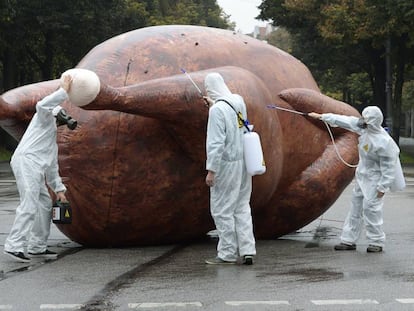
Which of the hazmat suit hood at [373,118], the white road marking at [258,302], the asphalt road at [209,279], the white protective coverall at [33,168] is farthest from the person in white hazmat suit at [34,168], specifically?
the hazmat suit hood at [373,118]

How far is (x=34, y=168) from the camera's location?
8.26 m

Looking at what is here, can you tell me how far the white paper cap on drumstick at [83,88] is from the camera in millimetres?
7629

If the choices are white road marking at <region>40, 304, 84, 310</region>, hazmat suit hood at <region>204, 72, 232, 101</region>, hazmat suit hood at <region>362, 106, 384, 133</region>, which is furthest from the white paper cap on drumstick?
hazmat suit hood at <region>362, 106, 384, 133</region>

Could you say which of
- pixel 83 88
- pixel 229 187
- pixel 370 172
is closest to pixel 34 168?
pixel 83 88

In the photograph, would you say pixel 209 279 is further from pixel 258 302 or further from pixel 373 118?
pixel 373 118

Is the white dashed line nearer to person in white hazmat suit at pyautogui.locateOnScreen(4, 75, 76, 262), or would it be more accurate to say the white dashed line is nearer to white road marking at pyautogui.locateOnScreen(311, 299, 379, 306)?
white road marking at pyautogui.locateOnScreen(311, 299, 379, 306)

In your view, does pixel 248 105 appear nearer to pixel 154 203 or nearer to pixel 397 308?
pixel 154 203

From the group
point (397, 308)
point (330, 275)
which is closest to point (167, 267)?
point (330, 275)

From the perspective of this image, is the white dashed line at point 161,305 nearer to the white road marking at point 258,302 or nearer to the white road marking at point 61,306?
the white road marking at point 258,302

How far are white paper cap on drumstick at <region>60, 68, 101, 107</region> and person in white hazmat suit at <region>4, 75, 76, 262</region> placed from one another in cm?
38

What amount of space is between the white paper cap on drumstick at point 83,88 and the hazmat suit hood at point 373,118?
10.1ft

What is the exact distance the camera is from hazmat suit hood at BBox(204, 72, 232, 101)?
808 cm

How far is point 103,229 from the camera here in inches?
345

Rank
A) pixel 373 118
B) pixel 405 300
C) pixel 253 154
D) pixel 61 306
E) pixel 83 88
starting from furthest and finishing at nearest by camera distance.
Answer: pixel 373 118 → pixel 253 154 → pixel 83 88 → pixel 405 300 → pixel 61 306
